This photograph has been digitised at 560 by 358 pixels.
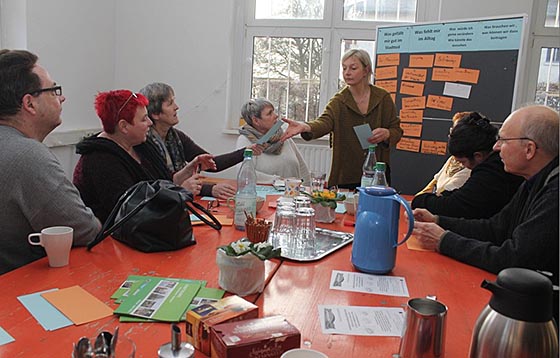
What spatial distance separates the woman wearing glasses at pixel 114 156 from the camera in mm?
1920

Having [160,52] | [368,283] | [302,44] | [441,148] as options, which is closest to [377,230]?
[368,283]

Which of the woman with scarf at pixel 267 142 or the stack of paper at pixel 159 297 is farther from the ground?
the woman with scarf at pixel 267 142

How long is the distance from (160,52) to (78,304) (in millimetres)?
3730

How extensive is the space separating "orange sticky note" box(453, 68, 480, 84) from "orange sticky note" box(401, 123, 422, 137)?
473 millimetres

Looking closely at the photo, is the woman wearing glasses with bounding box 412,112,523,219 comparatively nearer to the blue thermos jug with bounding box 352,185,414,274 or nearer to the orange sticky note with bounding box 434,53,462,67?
the blue thermos jug with bounding box 352,185,414,274

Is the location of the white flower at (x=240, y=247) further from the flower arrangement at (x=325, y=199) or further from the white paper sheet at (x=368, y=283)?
the flower arrangement at (x=325, y=199)

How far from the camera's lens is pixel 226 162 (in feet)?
9.97

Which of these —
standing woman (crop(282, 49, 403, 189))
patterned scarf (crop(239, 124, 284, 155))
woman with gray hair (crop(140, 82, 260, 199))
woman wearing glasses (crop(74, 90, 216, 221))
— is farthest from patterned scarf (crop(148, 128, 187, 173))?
standing woman (crop(282, 49, 403, 189))

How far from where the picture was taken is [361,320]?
1148 mm

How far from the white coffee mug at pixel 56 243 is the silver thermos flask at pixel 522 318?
3.69ft

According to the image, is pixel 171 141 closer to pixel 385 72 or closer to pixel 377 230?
pixel 377 230

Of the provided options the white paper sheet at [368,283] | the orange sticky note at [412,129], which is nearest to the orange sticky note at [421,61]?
the orange sticky note at [412,129]

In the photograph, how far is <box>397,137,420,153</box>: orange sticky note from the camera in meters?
3.90

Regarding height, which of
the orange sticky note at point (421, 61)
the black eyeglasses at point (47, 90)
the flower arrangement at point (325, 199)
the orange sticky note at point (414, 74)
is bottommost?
the flower arrangement at point (325, 199)
